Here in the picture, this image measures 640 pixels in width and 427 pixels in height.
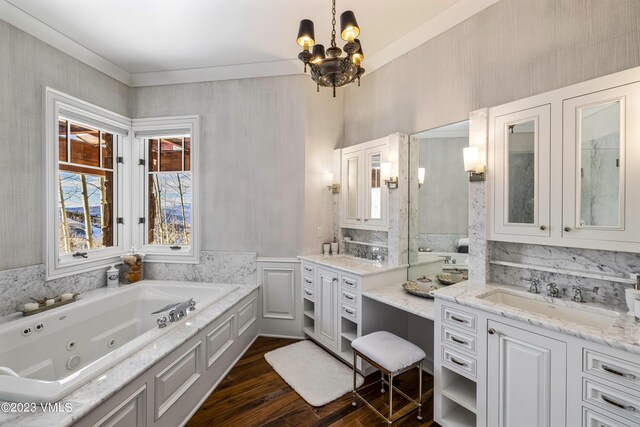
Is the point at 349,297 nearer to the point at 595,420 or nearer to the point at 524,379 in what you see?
the point at 524,379

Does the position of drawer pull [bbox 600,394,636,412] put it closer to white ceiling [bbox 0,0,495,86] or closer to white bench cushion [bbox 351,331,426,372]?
white bench cushion [bbox 351,331,426,372]

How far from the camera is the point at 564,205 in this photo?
1.63 meters

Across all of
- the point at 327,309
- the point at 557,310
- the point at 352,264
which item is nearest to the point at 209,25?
the point at 352,264

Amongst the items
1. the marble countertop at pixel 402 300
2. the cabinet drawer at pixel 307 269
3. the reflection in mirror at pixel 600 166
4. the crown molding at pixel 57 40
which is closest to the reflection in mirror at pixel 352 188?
the cabinet drawer at pixel 307 269

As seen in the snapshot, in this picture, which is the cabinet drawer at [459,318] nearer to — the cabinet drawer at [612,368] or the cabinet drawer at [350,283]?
the cabinet drawer at [612,368]

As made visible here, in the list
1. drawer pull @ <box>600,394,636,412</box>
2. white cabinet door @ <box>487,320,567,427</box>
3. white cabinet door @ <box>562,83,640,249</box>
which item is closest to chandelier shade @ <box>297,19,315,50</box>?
white cabinet door @ <box>562,83,640,249</box>

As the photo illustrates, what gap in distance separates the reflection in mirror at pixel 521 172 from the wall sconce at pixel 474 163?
0.58 ft

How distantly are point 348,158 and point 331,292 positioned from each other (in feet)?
4.99

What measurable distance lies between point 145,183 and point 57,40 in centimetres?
153

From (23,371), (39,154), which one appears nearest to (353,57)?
(39,154)

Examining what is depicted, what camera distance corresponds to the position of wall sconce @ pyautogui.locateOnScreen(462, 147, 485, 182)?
197cm

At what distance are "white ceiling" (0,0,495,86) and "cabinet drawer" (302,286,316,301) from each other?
2.54m

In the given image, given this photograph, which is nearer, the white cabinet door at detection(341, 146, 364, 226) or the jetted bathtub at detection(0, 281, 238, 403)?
the jetted bathtub at detection(0, 281, 238, 403)

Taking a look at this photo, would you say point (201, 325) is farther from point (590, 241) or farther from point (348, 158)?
point (590, 241)
